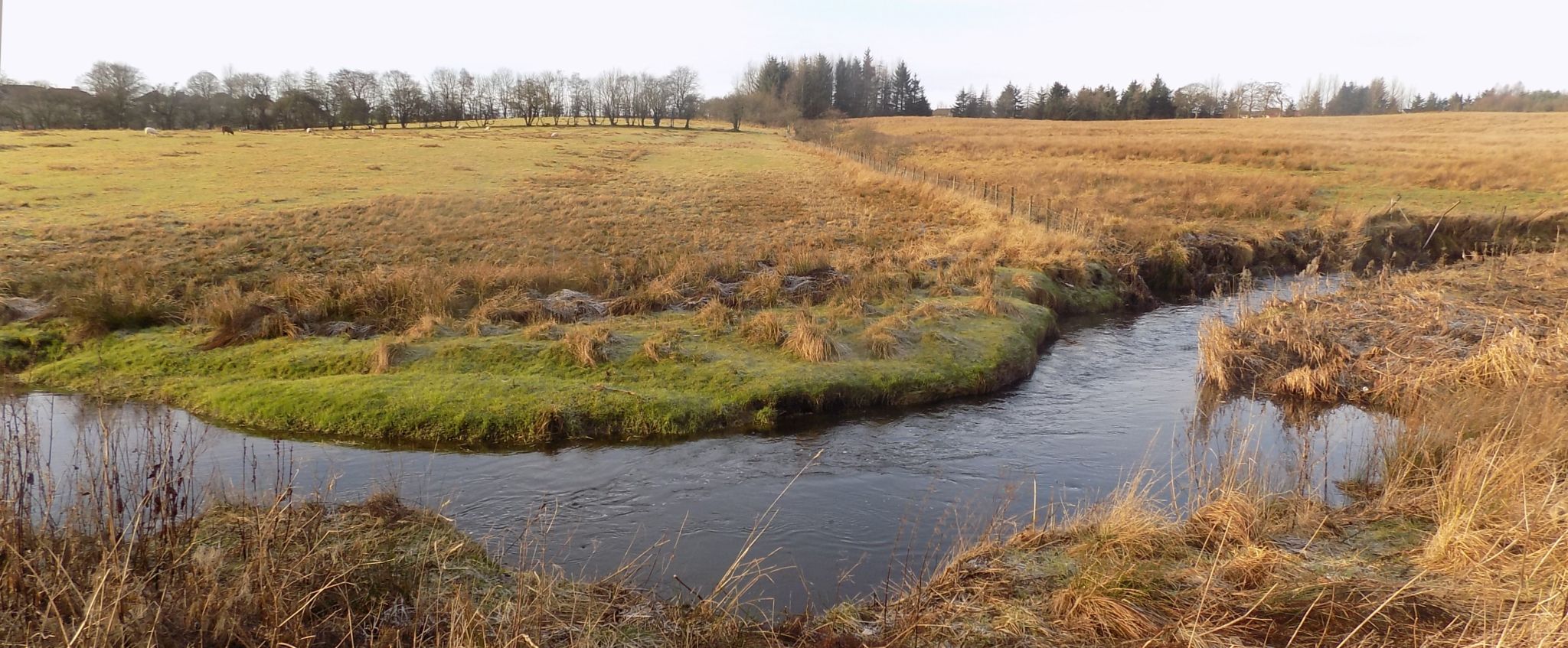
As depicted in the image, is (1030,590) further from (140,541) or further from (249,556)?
(140,541)

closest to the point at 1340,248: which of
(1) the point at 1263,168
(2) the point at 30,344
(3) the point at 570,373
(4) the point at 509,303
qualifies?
(1) the point at 1263,168

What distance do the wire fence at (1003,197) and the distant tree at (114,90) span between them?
53.7m

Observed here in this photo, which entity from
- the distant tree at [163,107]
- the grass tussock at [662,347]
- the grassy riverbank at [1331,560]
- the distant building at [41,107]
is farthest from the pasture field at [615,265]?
the distant tree at [163,107]

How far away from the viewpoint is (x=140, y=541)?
4.80 m

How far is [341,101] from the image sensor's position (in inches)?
2749

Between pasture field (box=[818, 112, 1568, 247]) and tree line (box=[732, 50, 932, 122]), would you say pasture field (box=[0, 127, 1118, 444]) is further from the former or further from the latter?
tree line (box=[732, 50, 932, 122])

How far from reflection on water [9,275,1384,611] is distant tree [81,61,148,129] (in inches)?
2417

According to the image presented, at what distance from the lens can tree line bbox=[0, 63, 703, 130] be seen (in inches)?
2210

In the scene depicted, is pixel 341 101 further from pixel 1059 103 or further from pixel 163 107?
pixel 1059 103

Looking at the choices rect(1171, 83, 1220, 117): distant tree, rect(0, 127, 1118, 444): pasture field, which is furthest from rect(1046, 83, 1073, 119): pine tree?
rect(0, 127, 1118, 444): pasture field

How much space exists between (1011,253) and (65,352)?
724 inches

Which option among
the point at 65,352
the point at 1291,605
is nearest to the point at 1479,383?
the point at 1291,605

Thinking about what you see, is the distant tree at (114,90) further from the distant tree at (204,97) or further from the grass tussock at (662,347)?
the grass tussock at (662,347)

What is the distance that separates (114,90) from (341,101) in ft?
50.6
